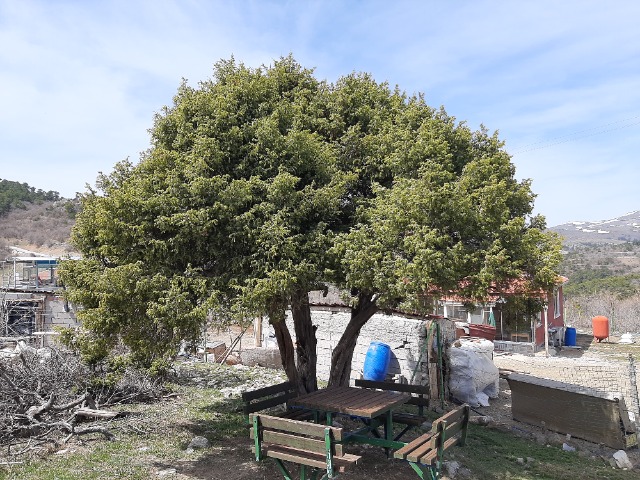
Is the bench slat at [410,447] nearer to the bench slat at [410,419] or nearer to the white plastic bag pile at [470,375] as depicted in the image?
the bench slat at [410,419]

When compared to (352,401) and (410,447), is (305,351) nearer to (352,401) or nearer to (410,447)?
(352,401)

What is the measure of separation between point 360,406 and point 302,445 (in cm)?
116

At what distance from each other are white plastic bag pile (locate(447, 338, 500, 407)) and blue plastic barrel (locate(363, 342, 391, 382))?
1.47 metres

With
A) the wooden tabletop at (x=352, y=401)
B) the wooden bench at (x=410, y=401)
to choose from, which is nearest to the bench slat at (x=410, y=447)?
the wooden tabletop at (x=352, y=401)

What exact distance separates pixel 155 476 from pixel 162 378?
16.3 feet

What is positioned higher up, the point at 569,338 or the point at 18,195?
the point at 18,195

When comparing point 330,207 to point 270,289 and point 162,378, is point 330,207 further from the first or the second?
point 162,378

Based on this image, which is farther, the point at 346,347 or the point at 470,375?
the point at 470,375

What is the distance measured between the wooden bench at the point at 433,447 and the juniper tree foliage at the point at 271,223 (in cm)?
151

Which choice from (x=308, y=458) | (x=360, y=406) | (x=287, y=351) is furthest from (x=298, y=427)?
(x=287, y=351)

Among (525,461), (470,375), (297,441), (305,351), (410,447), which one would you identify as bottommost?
(525,461)

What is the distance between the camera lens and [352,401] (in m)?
7.25

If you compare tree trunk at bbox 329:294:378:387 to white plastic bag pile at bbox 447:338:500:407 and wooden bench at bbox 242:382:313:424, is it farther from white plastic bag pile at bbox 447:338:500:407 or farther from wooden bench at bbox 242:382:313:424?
white plastic bag pile at bbox 447:338:500:407

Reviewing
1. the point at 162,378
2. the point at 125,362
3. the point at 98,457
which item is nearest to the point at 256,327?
the point at 162,378
